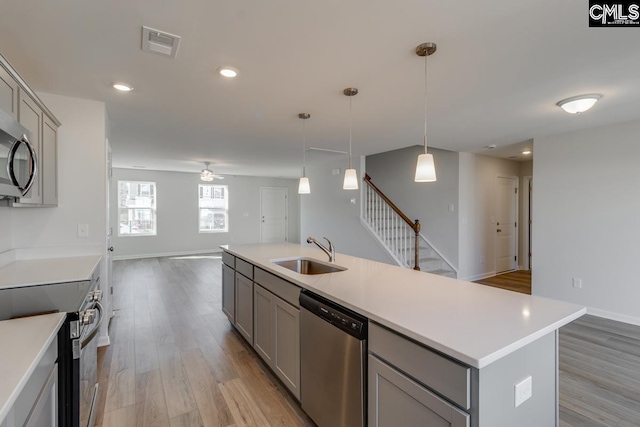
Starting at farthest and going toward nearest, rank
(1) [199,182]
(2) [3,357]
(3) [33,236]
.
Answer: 1. (1) [199,182]
2. (3) [33,236]
3. (2) [3,357]

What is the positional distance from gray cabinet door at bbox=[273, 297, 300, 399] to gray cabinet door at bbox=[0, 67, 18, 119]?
201 cm

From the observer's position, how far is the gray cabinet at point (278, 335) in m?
1.99

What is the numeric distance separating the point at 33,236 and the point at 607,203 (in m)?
6.18

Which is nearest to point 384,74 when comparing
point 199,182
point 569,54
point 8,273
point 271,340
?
point 569,54

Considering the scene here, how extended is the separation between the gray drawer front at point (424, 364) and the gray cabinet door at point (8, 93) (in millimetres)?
2339

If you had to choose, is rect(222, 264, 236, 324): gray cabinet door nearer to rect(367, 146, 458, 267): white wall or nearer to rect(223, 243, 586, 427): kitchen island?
rect(223, 243, 586, 427): kitchen island

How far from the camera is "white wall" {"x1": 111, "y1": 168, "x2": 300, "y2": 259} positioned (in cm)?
766

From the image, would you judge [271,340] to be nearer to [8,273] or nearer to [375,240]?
[8,273]

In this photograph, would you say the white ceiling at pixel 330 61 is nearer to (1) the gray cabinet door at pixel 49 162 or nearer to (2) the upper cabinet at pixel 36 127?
(2) the upper cabinet at pixel 36 127

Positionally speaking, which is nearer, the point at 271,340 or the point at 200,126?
the point at 271,340

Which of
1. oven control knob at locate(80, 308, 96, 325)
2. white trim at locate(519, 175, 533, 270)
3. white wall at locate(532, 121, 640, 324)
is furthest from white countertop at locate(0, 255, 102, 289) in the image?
white trim at locate(519, 175, 533, 270)

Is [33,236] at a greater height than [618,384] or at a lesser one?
greater

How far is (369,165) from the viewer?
720cm

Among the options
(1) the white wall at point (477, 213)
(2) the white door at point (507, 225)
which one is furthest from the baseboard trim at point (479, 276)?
(2) the white door at point (507, 225)
